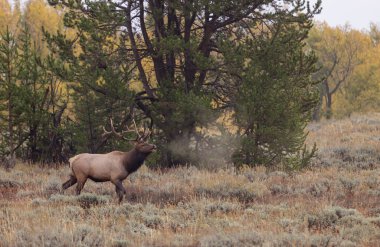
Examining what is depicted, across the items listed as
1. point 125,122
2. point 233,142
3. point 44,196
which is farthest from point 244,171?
point 44,196

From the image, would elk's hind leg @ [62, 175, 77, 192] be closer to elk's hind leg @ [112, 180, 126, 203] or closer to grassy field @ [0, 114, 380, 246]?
grassy field @ [0, 114, 380, 246]

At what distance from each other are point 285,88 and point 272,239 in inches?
285

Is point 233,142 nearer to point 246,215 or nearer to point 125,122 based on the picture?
point 125,122

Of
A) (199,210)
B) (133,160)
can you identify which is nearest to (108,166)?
(133,160)

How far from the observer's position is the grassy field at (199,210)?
6.33 meters

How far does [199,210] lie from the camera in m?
8.50

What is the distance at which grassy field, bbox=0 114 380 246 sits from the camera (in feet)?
20.8

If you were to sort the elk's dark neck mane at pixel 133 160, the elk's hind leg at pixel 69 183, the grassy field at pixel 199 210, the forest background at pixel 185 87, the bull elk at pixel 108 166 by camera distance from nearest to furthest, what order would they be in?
the grassy field at pixel 199 210
the bull elk at pixel 108 166
the elk's dark neck mane at pixel 133 160
the elk's hind leg at pixel 69 183
the forest background at pixel 185 87

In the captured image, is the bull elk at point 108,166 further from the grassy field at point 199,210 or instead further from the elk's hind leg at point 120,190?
the grassy field at point 199,210

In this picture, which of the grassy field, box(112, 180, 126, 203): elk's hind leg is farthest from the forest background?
box(112, 180, 126, 203): elk's hind leg

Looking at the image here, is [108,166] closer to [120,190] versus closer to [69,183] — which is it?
[120,190]

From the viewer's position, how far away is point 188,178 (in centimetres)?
1182

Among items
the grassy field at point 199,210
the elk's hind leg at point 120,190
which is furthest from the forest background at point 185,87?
the elk's hind leg at point 120,190

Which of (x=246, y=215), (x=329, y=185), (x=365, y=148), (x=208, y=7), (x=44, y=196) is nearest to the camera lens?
(x=246, y=215)
